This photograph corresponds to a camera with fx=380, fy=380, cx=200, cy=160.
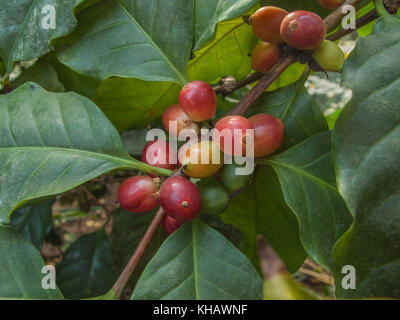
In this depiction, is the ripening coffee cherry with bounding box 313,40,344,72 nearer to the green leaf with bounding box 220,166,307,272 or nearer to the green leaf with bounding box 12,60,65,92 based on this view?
the green leaf with bounding box 220,166,307,272

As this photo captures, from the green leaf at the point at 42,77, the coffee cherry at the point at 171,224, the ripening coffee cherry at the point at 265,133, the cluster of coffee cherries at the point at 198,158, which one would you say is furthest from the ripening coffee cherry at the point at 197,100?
the green leaf at the point at 42,77

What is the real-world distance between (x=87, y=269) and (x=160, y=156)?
86cm

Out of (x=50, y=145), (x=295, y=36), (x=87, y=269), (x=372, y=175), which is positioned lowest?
(x=87, y=269)

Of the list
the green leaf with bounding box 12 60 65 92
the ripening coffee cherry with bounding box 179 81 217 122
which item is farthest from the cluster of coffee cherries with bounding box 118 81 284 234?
the green leaf with bounding box 12 60 65 92

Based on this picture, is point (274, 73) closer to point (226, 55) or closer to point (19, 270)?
point (226, 55)

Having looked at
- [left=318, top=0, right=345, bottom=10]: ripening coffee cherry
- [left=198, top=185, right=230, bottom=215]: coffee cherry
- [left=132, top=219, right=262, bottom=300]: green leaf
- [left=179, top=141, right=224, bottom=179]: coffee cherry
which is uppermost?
[left=318, top=0, right=345, bottom=10]: ripening coffee cherry

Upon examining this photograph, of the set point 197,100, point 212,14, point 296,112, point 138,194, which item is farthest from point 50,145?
point 296,112

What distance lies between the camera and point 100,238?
162 centimetres

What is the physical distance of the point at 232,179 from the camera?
0.75 meters

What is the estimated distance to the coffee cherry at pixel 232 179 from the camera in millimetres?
752

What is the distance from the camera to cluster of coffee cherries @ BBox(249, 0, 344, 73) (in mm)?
734

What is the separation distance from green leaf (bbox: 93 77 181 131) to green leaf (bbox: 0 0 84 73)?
0.62 feet

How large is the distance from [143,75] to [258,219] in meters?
0.48
